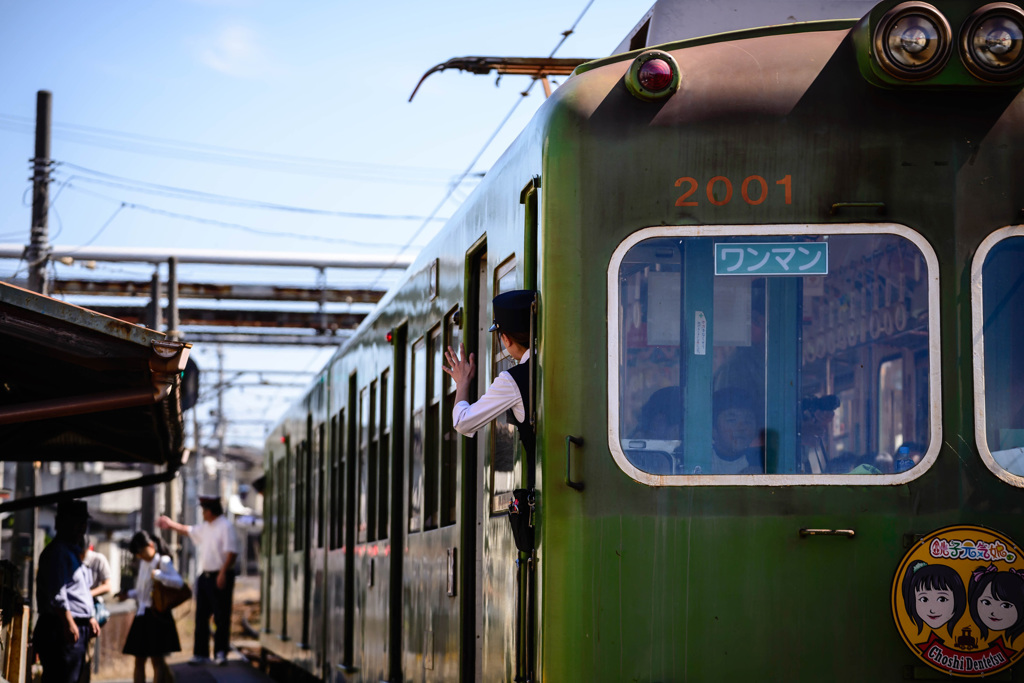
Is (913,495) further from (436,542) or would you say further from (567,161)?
(436,542)

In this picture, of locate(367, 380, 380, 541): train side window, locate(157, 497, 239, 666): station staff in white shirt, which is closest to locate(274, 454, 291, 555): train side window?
locate(157, 497, 239, 666): station staff in white shirt

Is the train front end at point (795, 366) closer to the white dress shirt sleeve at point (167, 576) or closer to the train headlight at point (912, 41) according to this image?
the train headlight at point (912, 41)

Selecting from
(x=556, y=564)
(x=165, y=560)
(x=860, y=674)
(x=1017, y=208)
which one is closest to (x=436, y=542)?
(x=556, y=564)

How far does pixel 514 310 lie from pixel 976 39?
5.79 feet

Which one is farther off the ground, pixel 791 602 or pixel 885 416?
pixel 885 416

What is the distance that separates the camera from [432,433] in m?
6.99

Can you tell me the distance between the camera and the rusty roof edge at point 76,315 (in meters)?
5.80

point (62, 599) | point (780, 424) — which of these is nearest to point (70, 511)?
point (62, 599)

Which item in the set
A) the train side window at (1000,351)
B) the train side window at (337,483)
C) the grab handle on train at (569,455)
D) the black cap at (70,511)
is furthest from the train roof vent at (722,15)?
the train side window at (337,483)

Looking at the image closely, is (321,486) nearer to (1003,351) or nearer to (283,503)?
(283,503)

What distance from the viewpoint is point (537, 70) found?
8523mm

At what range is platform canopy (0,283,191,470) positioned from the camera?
588cm

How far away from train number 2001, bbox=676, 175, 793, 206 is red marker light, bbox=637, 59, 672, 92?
34cm

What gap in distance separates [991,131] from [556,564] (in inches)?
78.7
